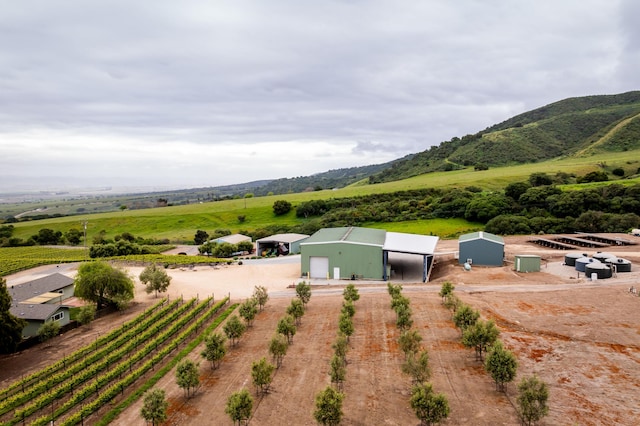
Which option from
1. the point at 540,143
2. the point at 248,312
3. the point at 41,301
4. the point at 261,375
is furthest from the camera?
the point at 540,143

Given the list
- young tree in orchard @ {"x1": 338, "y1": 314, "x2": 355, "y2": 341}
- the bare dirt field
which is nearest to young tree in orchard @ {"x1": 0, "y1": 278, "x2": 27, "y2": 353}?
the bare dirt field

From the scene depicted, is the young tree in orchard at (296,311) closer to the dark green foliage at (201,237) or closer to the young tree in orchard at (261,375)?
the young tree in orchard at (261,375)

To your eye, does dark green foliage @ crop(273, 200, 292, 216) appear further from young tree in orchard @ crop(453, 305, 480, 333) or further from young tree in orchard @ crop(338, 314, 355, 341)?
young tree in orchard @ crop(453, 305, 480, 333)

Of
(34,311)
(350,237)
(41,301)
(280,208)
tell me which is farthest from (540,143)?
(34,311)

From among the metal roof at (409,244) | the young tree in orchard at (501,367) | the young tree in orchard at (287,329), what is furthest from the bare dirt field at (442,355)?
the metal roof at (409,244)

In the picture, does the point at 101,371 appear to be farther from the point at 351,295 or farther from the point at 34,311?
the point at 351,295

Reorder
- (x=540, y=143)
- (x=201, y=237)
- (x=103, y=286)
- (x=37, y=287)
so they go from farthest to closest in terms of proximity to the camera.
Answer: (x=540, y=143), (x=201, y=237), (x=37, y=287), (x=103, y=286)

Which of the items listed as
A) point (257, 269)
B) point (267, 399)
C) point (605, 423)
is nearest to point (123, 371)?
point (267, 399)

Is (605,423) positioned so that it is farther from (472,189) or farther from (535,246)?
(472,189)
